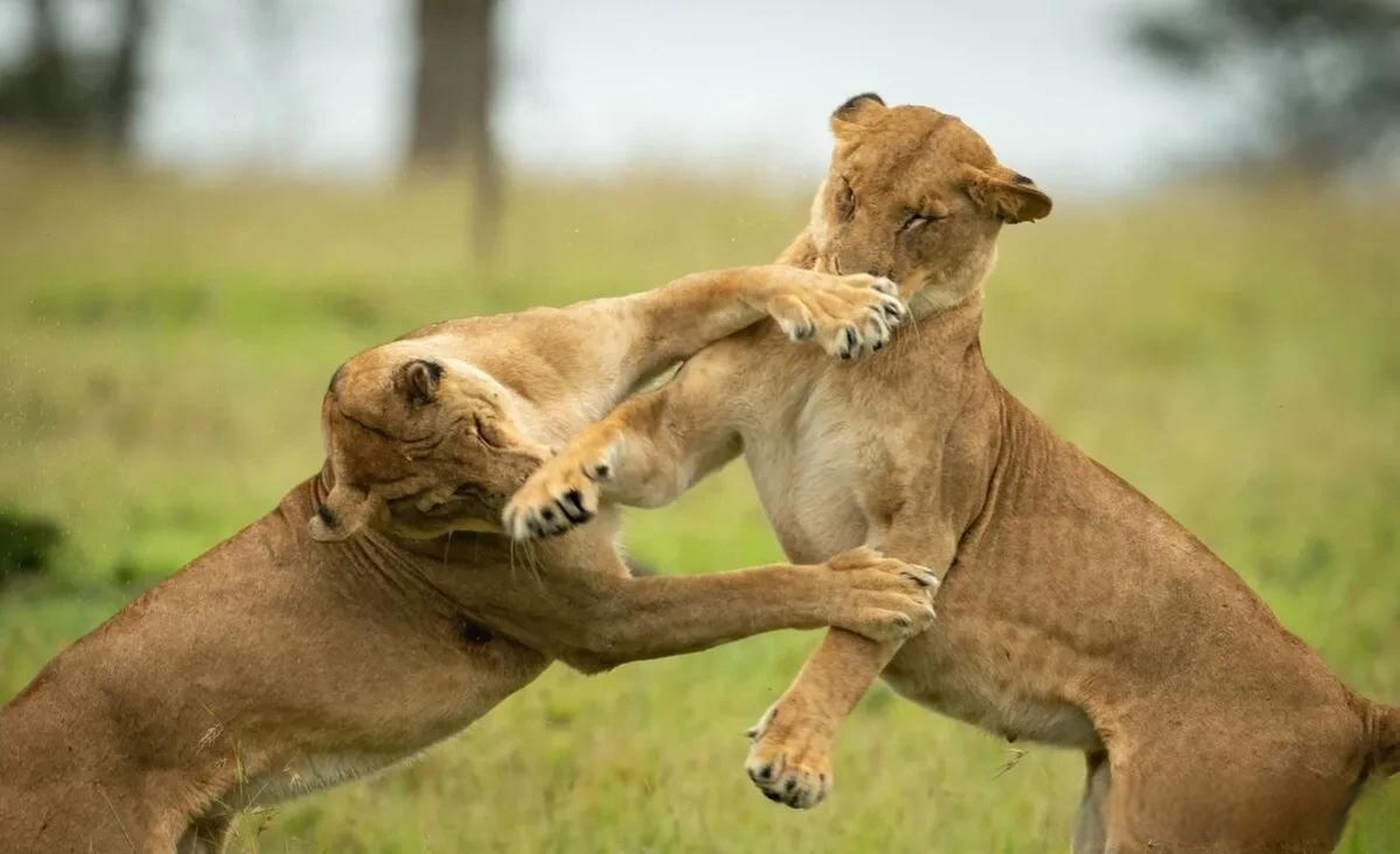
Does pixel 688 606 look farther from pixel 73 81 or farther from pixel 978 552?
pixel 73 81

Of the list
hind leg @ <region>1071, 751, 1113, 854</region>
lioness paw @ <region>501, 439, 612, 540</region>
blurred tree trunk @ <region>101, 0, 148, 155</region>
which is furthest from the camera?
blurred tree trunk @ <region>101, 0, 148, 155</region>

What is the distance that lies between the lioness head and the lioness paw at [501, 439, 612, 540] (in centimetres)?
83

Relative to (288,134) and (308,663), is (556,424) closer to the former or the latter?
(308,663)

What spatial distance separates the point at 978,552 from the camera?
5117 millimetres

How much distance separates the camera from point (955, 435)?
199 inches

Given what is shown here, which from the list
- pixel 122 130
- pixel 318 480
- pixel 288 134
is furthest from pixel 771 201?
pixel 318 480

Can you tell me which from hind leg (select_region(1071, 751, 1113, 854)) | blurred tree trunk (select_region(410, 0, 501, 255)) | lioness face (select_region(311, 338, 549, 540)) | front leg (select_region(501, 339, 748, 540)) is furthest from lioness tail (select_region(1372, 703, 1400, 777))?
blurred tree trunk (select_region(410, 0, 501, 255))

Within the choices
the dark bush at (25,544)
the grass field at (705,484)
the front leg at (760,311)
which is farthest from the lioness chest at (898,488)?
the dark bush at (25,544)

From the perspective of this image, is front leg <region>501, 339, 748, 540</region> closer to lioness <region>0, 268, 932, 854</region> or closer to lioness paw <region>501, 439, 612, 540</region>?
lioness paw <region>501, 439, 612, 540</region>

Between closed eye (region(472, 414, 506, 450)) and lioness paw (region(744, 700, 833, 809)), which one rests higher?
closed eye (region(472, 414, 506, 450))

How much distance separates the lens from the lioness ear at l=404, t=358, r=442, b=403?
4777 mm

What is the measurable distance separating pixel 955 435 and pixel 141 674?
203 cm

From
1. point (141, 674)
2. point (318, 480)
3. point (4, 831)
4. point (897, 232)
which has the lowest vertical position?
point (4, 831)

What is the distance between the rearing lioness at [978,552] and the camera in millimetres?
4863
